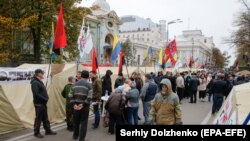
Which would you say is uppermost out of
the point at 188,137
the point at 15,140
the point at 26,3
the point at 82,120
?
the point at 26,3

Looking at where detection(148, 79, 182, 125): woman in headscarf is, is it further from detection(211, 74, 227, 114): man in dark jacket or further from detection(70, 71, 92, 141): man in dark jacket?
detection(211, 74, 227, 114): man in dark jacket

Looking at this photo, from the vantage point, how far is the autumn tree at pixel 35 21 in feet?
67.9

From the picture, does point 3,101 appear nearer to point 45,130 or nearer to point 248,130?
point 45,130

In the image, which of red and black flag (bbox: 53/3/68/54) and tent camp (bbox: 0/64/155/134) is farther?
red and black flag (bbox: 53/3/68/54)

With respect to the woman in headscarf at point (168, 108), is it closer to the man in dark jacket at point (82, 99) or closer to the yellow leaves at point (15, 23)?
the man in dark jacket at point (82, 99)

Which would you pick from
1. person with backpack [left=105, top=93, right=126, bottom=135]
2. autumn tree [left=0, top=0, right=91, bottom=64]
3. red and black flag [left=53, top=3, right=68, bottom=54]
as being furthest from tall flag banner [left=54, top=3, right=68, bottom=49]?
autumn tree [left=0, top=0, right=91, bottom=64]

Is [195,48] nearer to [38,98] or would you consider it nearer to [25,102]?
[25,102]

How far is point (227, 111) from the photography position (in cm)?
312

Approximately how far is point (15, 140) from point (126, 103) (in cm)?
319

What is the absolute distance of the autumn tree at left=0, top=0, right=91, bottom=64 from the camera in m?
20.7

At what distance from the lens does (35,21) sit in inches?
850

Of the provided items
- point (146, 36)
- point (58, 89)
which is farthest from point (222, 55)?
point (58, 89)

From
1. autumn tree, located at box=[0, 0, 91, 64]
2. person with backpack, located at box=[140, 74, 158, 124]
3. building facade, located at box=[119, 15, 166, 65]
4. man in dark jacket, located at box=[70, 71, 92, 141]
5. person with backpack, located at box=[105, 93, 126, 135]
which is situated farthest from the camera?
building facade, located at box=[119, 15, 166, 65]

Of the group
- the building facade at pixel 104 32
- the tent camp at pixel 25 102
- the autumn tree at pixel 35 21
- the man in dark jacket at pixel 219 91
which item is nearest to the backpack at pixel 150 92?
the tent camp at pixel 25 102
